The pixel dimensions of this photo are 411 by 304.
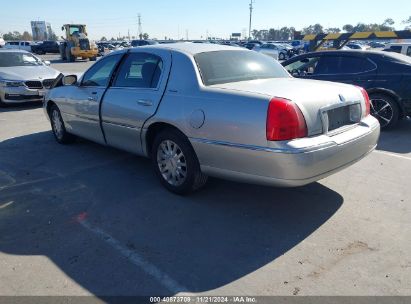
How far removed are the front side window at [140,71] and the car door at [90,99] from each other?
0.75 feet

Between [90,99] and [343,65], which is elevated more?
[343,65]

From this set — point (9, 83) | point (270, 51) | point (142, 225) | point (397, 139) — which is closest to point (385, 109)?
point (397, 139)

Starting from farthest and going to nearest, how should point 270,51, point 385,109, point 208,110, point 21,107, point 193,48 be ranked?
1. point 270,51
2. point 21,107
3. point 385,109
4. point 193,48
5. point 208,110

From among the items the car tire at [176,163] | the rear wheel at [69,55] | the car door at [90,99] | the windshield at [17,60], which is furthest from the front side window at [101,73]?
the rear wheel at [69,55]

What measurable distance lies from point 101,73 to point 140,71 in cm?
89

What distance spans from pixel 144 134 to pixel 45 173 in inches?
66.6

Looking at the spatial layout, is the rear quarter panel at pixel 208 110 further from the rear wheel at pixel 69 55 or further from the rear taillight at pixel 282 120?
the rear wheel at pixel 69 55

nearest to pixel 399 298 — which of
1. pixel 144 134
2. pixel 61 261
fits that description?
pixel 61 261

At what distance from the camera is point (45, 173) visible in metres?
5.04

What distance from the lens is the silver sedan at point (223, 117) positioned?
324 cm

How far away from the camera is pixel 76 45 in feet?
107

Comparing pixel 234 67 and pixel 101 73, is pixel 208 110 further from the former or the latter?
pixel 101 73

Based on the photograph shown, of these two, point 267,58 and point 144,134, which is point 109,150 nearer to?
point 144,134

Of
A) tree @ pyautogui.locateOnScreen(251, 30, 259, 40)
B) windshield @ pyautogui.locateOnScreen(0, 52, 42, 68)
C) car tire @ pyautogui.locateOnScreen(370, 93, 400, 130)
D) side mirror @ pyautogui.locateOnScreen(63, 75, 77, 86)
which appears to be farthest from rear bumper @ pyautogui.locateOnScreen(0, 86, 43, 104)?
tree @ pyautogui.locateOnScreen(251, 30, 259, 40)
